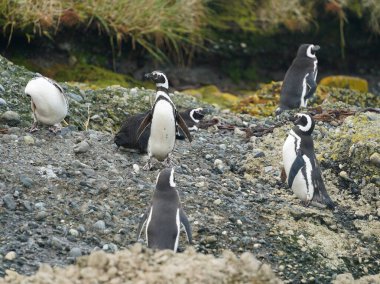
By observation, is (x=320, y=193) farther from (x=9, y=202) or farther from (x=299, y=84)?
(x=299, y=84)

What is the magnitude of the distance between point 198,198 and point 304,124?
1.34 metres

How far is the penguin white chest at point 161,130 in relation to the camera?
8500mm

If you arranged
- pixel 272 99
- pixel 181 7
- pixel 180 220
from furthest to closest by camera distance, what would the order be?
pixel 181 7, pixel 272 99, pixel 180 220

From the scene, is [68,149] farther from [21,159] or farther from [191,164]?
[191,164]

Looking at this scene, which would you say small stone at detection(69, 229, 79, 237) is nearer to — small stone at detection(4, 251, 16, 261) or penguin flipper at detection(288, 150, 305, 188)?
small stone at detection(4, 251, 16, 261)

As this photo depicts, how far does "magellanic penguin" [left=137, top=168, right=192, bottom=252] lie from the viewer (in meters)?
6.60

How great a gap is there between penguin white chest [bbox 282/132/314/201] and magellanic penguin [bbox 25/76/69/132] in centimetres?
187

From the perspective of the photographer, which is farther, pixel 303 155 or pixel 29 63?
pixel 29 63

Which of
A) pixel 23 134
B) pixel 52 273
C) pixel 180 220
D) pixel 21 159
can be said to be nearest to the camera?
pixel 52 273

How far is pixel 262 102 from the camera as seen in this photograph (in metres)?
12.1

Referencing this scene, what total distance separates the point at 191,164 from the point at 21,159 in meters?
1.51

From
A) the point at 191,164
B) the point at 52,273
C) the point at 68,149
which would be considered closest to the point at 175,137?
the point at 191,164

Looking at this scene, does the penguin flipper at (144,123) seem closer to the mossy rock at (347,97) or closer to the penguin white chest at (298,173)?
the penguin white chest at (298,173)

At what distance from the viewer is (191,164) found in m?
8.72
